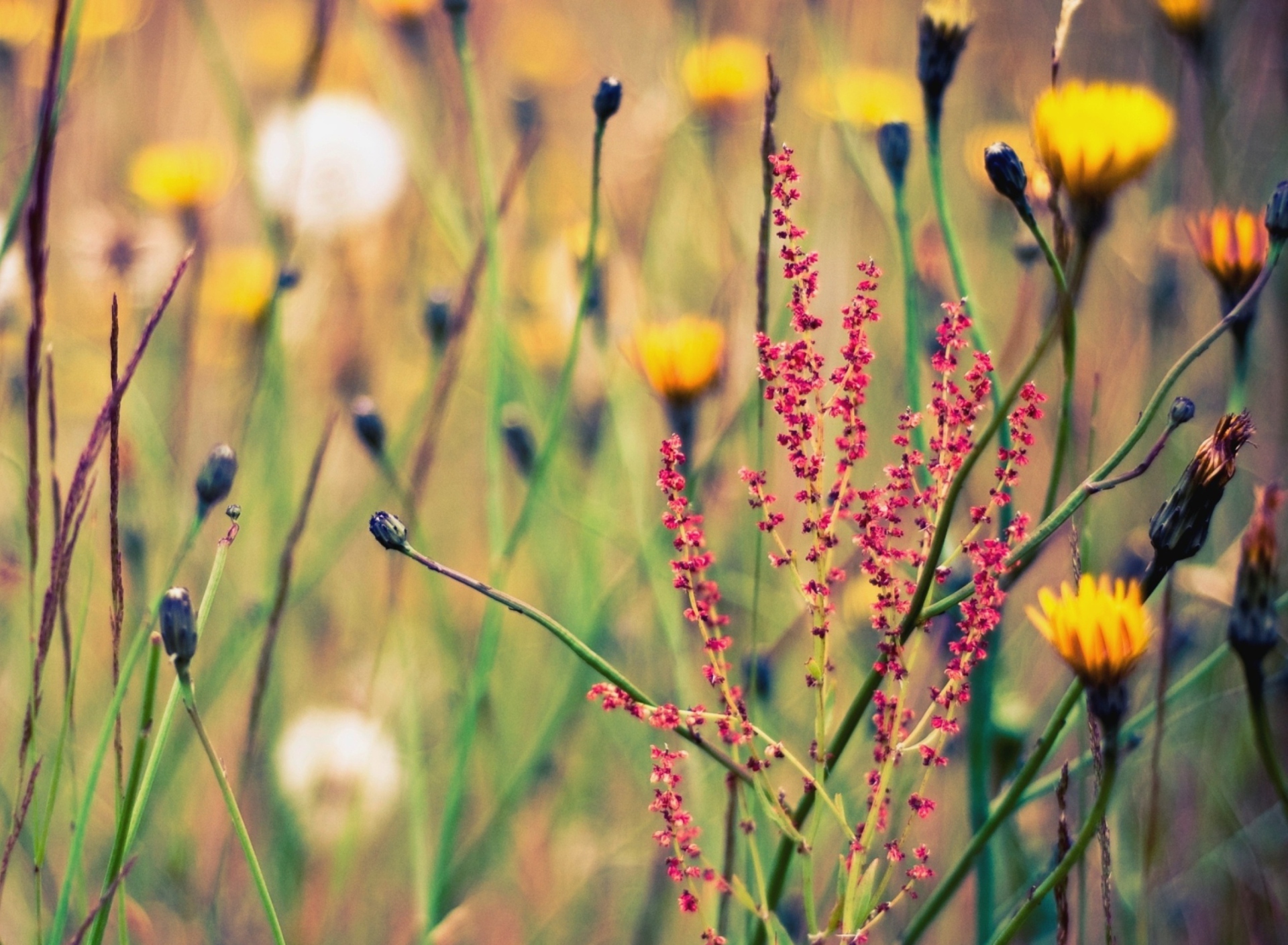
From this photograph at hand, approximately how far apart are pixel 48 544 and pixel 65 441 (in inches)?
11.1

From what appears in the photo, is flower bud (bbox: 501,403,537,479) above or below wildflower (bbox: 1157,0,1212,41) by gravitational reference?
below

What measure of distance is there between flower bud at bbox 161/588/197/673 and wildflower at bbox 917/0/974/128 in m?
0.44

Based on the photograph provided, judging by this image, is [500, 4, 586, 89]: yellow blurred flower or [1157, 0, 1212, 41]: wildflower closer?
[1157, 0, 1212, 41]: wildflower

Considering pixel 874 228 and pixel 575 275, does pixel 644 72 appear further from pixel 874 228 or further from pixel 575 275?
pixel 575 275

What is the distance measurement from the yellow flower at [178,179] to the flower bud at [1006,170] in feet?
2.91

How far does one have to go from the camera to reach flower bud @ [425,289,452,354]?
2.45ft

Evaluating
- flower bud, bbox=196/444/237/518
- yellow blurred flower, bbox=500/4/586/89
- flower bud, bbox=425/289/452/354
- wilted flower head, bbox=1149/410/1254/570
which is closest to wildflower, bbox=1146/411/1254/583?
wilted flower head, bbox=1149/410/1254/570

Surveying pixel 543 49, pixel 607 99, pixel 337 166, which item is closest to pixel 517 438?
pixel 607 99

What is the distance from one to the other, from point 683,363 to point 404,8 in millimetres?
701

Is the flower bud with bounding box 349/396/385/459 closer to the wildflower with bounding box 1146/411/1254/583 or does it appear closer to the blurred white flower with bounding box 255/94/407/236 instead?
the wildflower with bounding box 1146/411/1254/583

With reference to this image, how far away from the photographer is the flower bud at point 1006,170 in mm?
418

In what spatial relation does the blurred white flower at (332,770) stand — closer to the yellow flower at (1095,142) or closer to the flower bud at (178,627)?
the flower bud at (178,627)

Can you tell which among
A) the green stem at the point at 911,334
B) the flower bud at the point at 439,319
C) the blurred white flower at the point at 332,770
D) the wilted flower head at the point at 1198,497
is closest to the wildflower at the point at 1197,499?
the wilted flower head at the point at 1198,497

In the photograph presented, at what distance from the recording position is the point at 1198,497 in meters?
0.38
